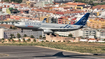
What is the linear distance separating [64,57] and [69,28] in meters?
49.5

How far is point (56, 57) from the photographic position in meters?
46.5

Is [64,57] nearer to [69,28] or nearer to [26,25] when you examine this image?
[26,25]

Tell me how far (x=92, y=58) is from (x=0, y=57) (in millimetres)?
15202

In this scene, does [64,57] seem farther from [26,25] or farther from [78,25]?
[78,25]

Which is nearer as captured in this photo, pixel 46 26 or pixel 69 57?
pixel 69 57

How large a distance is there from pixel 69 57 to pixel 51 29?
46.1 meters

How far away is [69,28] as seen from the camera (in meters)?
96.2

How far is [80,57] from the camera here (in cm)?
4809

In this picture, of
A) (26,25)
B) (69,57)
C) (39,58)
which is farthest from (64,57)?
(26,25)

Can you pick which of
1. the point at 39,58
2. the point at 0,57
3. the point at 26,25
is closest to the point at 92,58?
the point at 39,58

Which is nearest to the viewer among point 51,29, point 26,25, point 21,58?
point 21,58

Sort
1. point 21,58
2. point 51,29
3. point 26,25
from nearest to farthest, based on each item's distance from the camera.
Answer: point 21,58 → point 26,25 → point 51,29

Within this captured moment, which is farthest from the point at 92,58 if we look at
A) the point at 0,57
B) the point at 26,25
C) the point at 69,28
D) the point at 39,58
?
the point at 69,28

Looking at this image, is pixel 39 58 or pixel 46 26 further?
pixel 46 26
